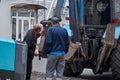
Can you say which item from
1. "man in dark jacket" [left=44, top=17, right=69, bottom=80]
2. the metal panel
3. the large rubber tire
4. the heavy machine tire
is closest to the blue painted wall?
the metal panel

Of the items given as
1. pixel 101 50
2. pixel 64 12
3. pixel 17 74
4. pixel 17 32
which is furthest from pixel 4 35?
pixel 17 74

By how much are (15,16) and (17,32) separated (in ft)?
3.88

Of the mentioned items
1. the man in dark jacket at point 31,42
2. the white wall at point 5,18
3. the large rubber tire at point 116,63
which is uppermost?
the man in dark jacket at point 31,42

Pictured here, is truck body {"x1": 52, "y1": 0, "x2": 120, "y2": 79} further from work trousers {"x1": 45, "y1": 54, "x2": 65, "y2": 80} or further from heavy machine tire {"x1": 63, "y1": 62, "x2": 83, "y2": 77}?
work trousers {"x1": 45, "y1": 54, "x2": 65, "y2": 80}

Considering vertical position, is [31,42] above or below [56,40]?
below

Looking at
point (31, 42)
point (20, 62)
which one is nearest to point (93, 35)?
point (31, 42)

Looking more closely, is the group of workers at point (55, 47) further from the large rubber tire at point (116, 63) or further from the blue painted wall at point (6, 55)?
the blue painted wall at point (6, 55)

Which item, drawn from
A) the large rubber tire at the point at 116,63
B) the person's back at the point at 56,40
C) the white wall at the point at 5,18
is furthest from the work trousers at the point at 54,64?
the white wall at the point at 5,18

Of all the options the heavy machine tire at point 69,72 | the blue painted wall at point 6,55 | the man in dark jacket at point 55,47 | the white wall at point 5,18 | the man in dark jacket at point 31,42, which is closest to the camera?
the blue painted wall at point 6,55

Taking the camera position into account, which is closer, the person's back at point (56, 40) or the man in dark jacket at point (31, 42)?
the person's back at point (56, 40)

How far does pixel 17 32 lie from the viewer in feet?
117

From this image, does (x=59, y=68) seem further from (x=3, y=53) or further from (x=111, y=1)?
(x=111, y=1)

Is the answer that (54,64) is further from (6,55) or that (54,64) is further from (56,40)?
(6,55)

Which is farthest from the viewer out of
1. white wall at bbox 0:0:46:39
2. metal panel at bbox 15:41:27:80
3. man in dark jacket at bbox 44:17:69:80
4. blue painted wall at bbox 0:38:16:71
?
white wall at bbox 0:0:46:39
